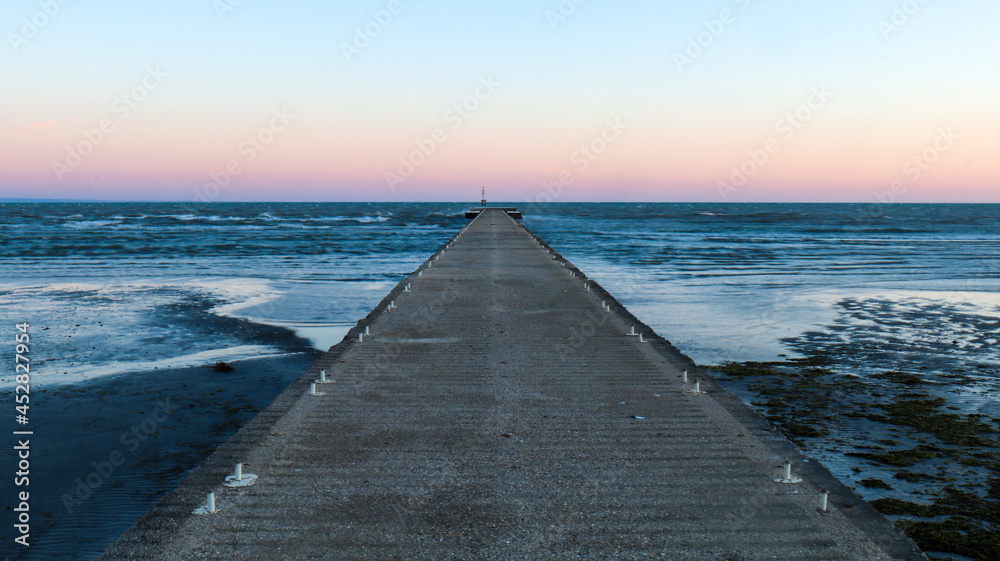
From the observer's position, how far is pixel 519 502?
13.5 ft

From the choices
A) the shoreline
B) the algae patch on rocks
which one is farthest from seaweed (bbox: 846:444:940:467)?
the shoreline

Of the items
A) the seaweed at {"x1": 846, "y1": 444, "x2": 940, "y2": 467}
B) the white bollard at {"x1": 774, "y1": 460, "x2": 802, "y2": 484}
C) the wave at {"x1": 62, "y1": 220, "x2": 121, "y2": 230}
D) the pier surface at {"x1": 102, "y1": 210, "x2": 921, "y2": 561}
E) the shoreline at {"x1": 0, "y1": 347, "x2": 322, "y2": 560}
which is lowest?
the wave at {"x1": 62, "y1": 220, "x2": 121, "y2": 230}

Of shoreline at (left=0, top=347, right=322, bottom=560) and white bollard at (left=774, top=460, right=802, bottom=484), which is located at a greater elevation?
white bollard at (left=774, top=460, right=802, bottom=484)

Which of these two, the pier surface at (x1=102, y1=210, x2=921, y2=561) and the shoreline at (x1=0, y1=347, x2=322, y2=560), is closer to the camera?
the pier surface at (x1=102, y1=210, x2=921, y2=561)

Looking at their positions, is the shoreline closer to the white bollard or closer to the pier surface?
the pier surface

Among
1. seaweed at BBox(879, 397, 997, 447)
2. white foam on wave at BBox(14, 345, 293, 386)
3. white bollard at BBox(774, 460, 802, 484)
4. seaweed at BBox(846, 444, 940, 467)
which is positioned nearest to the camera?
white bollard at BBox(774, 460, 802, 484)

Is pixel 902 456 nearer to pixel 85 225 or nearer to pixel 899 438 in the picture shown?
pixel 899 438

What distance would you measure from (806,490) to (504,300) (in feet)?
26.6

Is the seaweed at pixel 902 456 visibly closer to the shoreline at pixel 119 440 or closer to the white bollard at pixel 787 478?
the white bollard at pixel 787 478

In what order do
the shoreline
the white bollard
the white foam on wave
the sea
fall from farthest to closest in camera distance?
the sea → the white foam on wave → the shoreline → the white bollard

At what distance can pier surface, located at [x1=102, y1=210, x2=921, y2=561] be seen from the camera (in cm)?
364

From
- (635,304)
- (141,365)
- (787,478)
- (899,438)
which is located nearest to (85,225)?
(635,304)

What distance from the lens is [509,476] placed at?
14.7ft

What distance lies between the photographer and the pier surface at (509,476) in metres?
3.64
